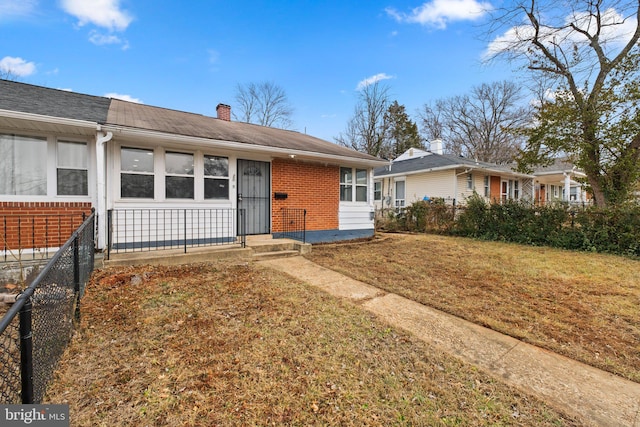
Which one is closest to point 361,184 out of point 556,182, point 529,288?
point 529,288

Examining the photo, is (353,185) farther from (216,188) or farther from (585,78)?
(585,78)

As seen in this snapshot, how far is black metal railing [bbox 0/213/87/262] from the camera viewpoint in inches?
206

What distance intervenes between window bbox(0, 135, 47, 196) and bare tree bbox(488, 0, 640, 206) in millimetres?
15496

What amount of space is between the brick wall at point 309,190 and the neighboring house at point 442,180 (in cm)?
646

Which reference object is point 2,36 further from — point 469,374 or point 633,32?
point 633,32

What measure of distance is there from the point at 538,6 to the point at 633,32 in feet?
11.6

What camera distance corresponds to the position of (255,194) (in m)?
8.02

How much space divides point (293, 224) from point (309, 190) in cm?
119

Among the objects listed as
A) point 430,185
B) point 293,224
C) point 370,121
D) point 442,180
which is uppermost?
point 370,121

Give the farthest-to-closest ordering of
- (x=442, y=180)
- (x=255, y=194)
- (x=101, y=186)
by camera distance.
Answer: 1. (x=442, y=180)
2. (x=255, y=194)
3. (x=101, y=186)

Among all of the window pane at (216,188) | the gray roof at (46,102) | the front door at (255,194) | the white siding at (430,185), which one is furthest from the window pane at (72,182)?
the white siding at (430,185)

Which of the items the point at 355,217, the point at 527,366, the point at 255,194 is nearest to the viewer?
the point at 527,366

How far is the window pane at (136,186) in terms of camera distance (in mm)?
6203

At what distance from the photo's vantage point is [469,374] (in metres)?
2.43
